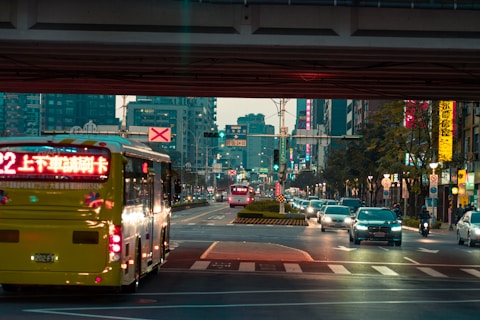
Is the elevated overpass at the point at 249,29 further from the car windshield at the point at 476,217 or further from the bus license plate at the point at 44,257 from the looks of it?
the car windshield at the point at 476,217

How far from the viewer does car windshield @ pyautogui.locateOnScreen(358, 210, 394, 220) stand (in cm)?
4222

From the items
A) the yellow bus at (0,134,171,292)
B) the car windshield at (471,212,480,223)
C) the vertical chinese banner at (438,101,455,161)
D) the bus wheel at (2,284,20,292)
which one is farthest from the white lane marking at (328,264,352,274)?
the vertical chinese banner at (438,101,455,161)

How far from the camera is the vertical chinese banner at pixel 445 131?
236ft

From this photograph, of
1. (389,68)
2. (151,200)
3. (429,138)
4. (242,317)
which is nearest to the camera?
(242,317)

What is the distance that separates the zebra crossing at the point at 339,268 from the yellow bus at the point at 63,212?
9.20m

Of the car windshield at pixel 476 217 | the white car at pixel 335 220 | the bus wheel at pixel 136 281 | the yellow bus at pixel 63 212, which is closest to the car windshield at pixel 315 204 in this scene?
the white car at pixel 335 220

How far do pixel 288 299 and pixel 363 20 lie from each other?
7.44 m

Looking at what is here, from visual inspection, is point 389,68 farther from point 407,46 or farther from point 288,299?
point 288,299

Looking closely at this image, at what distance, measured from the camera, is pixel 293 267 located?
27.4 m

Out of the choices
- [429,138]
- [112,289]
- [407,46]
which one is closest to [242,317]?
[112,289]

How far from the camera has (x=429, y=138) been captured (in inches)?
2876

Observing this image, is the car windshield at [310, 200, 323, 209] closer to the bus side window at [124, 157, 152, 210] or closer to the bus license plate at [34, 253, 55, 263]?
the bus side window at [124, 157, 152, 210]

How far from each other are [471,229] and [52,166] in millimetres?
29196

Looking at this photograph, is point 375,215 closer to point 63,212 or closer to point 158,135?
point 158,135
